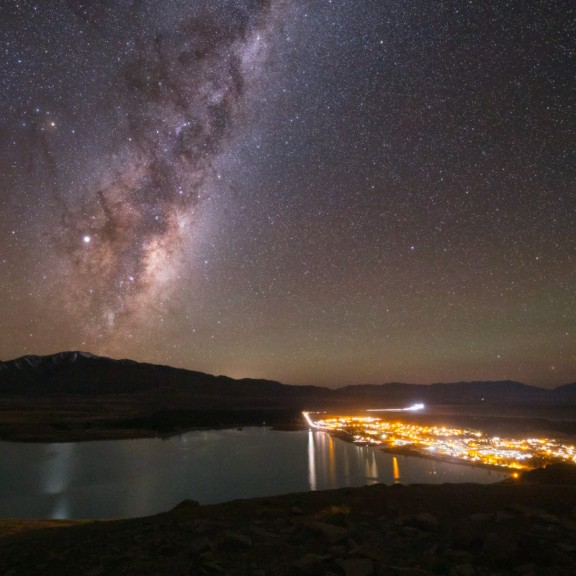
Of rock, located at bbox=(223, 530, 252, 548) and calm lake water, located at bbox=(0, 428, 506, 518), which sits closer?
rock, located at bbox=(223, 530, 252, 548)

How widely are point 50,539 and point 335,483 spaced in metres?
31.3

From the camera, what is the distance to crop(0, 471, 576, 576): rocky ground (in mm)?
7055

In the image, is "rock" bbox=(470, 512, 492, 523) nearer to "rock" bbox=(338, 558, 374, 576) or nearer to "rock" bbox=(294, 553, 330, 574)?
"rock" bbox=(338, 558, 374, 576)

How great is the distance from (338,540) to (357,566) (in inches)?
59.5

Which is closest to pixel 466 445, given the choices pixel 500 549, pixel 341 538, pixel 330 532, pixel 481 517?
pixel 481 517

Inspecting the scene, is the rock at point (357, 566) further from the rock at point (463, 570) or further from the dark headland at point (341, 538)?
the rock at point (463, 570)

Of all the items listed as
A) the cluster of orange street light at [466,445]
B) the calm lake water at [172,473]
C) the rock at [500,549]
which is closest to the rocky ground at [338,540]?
the rock at [500,549]

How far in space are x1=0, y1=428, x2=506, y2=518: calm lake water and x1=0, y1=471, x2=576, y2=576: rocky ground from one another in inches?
788

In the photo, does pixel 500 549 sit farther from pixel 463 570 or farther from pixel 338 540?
pixel 338 540

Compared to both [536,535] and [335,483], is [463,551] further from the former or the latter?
[335,483]

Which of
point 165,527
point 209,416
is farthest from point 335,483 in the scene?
point 209,416

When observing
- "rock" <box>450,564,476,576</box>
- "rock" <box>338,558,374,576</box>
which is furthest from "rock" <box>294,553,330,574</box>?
"rock" <box>450,564,476,576</box>

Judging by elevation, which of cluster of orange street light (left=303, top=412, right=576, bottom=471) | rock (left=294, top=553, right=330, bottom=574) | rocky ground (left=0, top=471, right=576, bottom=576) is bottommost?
cluster of orange street light (left=303, top=412, right=576, bottom=471)

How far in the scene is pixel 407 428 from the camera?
3386 inches
